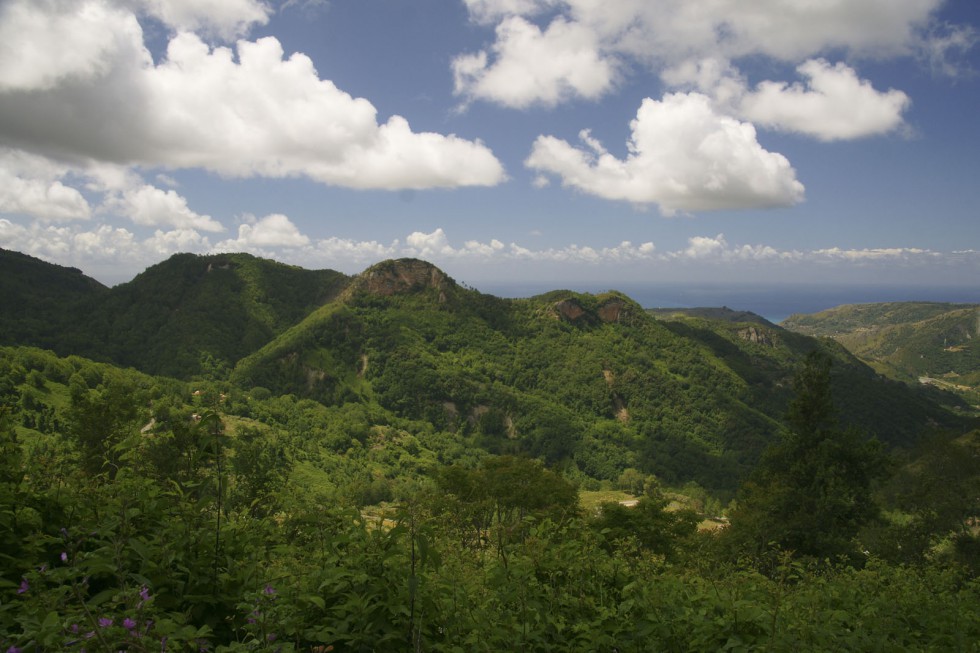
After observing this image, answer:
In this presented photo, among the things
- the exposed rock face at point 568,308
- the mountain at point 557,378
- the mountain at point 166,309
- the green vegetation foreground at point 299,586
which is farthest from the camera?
the exposed rock face at point 568,308

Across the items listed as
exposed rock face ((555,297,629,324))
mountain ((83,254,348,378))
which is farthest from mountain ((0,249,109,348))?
exposed rock face ((555,297,629,324))

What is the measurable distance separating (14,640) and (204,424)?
154 centimetres

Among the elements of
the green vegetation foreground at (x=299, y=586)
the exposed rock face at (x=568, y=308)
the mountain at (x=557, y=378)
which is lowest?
the mountain at (x=557, y=378)

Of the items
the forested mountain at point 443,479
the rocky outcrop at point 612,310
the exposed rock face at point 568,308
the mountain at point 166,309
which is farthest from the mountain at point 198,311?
the rocky outcrop at point 612,310

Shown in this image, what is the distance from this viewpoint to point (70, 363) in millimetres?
91250

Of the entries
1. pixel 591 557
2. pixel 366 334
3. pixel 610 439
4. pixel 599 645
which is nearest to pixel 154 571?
pixel 599 645

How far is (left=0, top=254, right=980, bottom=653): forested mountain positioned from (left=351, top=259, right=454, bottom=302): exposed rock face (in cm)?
82

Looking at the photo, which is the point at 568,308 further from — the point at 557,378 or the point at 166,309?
the point at 166,309

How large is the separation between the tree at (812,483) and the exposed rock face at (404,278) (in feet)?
517

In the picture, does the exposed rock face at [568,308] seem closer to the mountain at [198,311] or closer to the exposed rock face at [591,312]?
the exposed rock face at [591,312]

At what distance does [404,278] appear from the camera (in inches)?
7087

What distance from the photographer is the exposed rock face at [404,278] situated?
178 m

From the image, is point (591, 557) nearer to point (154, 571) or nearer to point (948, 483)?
point (154, 571)

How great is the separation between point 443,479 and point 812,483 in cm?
2071
